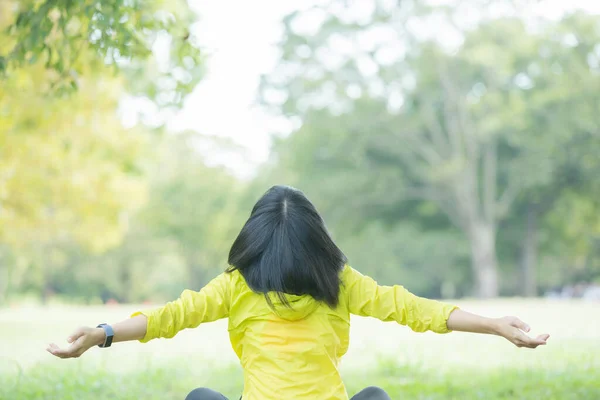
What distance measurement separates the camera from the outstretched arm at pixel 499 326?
3.00 metres

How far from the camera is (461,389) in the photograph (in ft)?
20.9

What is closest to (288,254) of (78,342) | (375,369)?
(78,342)

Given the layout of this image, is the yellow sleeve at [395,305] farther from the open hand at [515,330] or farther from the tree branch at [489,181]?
the tree branch at [489,181]

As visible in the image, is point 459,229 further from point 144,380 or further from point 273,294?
point 273,294

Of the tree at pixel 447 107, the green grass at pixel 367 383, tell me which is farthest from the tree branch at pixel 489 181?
the green grass at pixel 367 383

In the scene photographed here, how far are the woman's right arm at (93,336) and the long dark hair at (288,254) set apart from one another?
0.45 meters

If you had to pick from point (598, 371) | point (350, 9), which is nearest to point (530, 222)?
point (350, 9)

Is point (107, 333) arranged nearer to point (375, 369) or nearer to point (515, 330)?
point (515, 330)

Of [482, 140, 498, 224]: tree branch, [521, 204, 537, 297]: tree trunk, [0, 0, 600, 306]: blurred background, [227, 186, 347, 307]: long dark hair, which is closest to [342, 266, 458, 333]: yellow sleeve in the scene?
[227, 186, 347, 307]: long dark hair

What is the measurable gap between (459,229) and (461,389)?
3445 centimetres

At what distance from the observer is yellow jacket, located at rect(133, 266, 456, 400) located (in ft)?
9.86

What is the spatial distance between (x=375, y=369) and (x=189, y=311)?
4.79 metres

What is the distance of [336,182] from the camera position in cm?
3450

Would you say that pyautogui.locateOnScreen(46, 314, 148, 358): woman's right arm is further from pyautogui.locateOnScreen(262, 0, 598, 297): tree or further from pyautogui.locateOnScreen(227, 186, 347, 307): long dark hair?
pyautogui.locateOnScreen(262, 0, 598, 297): tree
